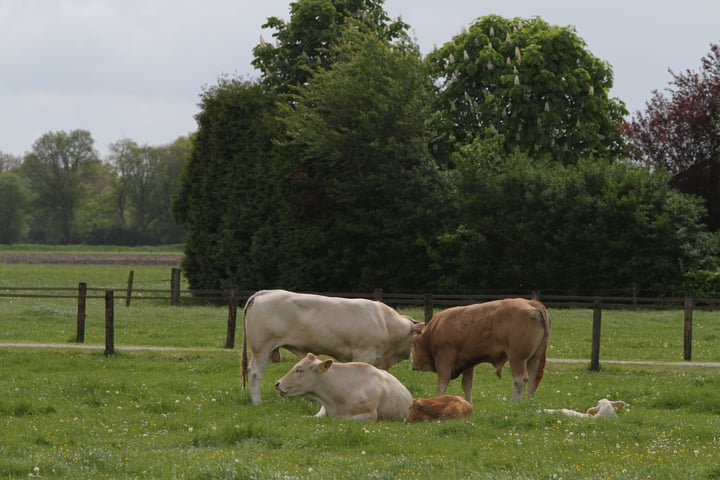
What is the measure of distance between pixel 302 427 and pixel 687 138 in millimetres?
35535

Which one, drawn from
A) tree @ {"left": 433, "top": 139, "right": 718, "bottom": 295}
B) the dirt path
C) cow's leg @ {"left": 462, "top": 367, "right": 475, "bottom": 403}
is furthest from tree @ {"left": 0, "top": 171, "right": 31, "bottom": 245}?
cow's leg @ {"left": 462, "top": 367, "right": 475, "bottom": 403}

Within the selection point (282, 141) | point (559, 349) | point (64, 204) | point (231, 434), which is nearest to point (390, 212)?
point (282, 141)

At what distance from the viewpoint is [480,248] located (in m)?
40.1

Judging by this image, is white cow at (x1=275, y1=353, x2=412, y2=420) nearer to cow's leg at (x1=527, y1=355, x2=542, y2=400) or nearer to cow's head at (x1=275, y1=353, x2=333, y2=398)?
cow's head at (x1=275, y1=353, x2=333, y2=398)

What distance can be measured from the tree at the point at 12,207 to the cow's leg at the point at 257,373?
375ft

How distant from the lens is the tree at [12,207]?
12488cm

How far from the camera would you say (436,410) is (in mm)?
14492

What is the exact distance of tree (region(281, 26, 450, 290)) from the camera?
40906mm

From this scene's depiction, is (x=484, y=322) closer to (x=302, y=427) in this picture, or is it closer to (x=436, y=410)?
(x=436, y=410)

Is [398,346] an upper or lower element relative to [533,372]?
upper

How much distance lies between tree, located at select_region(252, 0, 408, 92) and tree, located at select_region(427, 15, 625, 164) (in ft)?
12.0

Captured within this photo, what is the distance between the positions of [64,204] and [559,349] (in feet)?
376

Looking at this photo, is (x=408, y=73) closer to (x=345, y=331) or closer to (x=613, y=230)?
(x=613, y=230)

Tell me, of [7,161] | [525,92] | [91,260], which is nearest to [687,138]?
[525,92]
